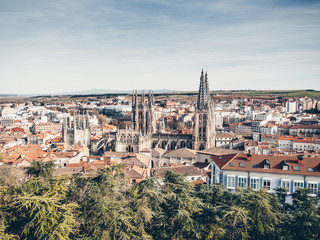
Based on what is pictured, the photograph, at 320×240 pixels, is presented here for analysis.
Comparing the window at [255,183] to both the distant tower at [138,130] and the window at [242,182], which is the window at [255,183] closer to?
the window at [242,182]

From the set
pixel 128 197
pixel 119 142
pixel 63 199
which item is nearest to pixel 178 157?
pixel 119 142

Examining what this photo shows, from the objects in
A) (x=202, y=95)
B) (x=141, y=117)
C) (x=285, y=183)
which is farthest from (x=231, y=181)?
(x=141, y=117)

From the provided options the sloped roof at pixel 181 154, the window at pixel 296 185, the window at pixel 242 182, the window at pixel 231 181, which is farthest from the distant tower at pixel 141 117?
the window at pixel 296 185

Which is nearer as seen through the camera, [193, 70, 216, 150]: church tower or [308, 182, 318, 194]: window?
[308, 182, 318, 194]: window

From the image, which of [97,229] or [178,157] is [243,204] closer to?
[97,229]

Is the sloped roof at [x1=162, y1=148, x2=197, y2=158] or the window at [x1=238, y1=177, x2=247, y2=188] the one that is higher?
the window at [x1=238, y1=177, x2=247, y2=188]

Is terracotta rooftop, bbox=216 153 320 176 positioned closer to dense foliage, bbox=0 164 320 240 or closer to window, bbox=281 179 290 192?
window, bbox=281 179 290 192

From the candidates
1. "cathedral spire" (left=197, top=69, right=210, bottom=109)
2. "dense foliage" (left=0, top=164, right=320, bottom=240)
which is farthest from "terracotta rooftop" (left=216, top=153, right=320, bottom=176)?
"cathedral spire" (left=197, top=69, right=210, bottom=109)
